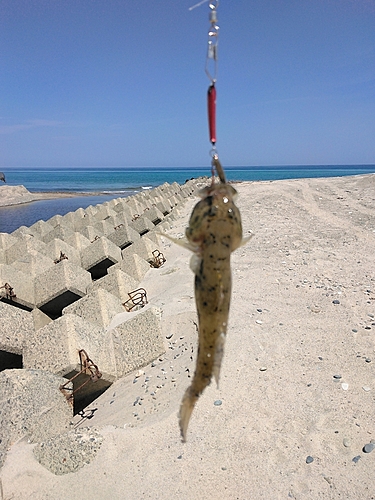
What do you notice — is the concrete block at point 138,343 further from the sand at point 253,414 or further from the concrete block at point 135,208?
the concrete block at point 135,208

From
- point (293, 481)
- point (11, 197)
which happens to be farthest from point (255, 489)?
point (11, 197)

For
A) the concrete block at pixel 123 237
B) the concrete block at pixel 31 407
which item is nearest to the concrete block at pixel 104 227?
the concrete block at pixel 123 237

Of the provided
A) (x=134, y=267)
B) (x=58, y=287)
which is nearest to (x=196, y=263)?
(x=58, y=287)

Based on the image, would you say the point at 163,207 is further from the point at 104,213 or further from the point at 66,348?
the point at 66,348

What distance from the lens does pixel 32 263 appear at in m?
7.08

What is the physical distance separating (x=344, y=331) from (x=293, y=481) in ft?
6.99

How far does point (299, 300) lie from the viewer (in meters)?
5.36

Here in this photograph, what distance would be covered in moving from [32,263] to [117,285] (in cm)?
208

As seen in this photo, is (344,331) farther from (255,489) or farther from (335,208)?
(335,208)

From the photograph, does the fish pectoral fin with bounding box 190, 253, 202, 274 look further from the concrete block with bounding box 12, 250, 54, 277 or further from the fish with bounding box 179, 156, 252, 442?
the concrete block with bounding box 12, 250, 54, 277

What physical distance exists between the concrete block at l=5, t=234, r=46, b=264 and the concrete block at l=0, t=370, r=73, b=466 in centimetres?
453

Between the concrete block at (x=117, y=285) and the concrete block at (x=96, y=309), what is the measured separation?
0.53 meters

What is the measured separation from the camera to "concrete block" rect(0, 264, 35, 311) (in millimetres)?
6113

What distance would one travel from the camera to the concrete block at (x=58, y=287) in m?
6.07
